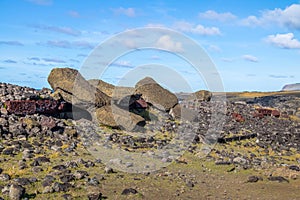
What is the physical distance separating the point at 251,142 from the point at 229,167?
8.35 metres

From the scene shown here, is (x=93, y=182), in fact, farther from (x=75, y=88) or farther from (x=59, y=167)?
(x=75, y=88)

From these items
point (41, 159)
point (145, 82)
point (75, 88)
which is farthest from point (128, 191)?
point (145, 82)

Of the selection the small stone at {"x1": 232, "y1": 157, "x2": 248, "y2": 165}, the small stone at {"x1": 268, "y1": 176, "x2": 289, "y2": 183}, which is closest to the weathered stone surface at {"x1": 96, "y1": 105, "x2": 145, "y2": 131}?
the small stone at {"x1": 232, "y1": 157, "x2": 248, "y2": 165}

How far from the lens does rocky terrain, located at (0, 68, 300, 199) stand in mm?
12422

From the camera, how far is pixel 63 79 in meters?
26.4

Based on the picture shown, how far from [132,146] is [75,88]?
796 cm

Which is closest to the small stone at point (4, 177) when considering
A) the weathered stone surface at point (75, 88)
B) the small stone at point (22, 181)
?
the small stone at point (22, 181)

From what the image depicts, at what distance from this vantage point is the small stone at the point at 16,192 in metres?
10.5

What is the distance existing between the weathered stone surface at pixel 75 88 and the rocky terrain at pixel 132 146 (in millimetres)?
74

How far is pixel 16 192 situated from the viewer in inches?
418

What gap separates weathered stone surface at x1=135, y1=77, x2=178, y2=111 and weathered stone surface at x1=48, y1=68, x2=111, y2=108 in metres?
4.95

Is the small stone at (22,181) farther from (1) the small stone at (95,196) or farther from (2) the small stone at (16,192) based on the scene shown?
(1) the small stone at (95,196)

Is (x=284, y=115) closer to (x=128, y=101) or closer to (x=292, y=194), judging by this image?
(x=128, y=101)

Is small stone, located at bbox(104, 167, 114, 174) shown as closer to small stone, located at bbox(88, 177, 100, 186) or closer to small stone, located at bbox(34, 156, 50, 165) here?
small stone, located at bbox(88, 177, 100, 186)
